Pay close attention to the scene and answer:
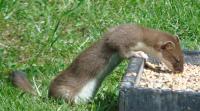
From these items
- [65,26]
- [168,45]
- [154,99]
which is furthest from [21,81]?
[65,26]

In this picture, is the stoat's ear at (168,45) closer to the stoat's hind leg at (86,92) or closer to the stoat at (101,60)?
the stoat at (101,60)

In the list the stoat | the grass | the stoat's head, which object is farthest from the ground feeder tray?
the grass

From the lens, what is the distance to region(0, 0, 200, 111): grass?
6.43 meters

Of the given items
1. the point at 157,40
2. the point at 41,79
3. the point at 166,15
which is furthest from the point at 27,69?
the point at 166,15

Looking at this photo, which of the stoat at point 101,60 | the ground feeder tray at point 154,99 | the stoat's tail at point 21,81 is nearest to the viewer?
the ground feeder tray at point 154,99

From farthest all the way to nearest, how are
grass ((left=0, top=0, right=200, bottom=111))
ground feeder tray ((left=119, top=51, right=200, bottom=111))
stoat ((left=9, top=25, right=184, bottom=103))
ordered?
grass ((left=0, top=0, right=200, bottom=111)), stoat ((left=9, top=25, right=184, bottom=103)), ground feeder tray ((left=119, top=51, right=200, bottom=111))

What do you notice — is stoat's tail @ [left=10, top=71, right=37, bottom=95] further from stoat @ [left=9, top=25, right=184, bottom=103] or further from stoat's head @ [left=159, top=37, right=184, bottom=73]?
stoat's head @ [left=159, top=37, right=184, bottom=73]

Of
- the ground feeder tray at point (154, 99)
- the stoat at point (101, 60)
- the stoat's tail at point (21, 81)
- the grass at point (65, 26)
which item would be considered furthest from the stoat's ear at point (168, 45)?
the stoat's tail at point (21, 81)

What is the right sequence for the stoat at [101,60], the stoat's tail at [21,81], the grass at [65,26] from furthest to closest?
the grass at [65,26], the stoat's tail at [21,81], the stoat at [101,60]

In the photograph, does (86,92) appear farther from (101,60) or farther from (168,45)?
(168,45)

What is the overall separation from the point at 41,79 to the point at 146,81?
3.95 feet

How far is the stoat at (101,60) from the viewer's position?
218 inches

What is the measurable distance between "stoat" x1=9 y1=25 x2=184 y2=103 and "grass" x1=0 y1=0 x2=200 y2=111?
0.41 m

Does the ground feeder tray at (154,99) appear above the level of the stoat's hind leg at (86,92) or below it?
above
